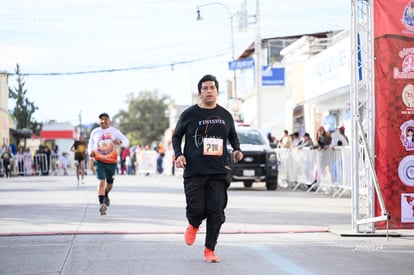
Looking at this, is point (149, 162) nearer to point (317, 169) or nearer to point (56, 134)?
point (317, 169)

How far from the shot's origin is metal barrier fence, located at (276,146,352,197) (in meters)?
21.1

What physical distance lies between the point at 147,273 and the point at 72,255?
1.62m

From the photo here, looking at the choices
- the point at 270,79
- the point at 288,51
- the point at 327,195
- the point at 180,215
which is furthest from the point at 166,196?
the point at 288,51

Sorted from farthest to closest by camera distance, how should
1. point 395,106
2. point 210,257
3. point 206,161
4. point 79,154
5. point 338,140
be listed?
point 79,154 < point 338,140 < point 395,106 < point 206,161 < point 210,257

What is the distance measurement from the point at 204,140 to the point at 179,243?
2045 mm

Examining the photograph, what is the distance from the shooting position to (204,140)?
900 centimetres

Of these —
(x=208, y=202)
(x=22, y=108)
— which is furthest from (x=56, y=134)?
(x=208, y=202)

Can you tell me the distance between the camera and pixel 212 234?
29.4 feet

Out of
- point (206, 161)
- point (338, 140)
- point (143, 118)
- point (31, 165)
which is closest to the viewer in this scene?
point (206, 161)

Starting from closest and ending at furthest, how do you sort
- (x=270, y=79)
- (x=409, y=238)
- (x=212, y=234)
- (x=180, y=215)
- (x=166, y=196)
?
(x=212, y=234) → (x=409, y=238) → (x=180, y=215) → (x=166, y=196) → (x=270, y=79)

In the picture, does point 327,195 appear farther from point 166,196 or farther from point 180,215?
point 180,215

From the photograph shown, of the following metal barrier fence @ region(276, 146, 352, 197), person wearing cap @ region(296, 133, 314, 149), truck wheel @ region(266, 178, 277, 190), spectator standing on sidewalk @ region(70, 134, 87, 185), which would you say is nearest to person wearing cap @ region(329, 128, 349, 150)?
metal barrier fence @ region(276, 146, 352, 197)

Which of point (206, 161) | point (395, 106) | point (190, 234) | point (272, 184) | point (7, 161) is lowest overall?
point (272, 184)

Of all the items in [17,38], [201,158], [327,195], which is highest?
[17,38]
